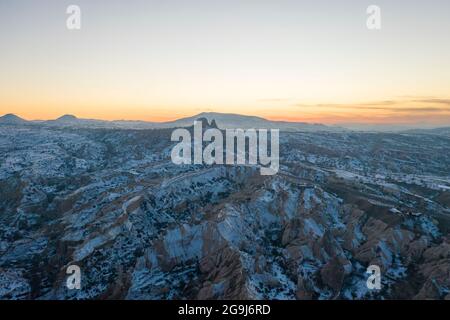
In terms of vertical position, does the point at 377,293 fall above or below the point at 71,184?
below

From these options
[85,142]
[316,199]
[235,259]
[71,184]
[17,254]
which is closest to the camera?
[235,259]

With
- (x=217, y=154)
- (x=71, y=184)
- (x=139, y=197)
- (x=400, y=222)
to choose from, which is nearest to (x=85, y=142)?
(x=71, y=184)

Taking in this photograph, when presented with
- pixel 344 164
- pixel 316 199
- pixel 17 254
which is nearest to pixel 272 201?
pixel 316 199

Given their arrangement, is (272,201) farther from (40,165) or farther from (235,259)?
(40,165)

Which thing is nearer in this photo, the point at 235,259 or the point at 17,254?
the point at 235,259
